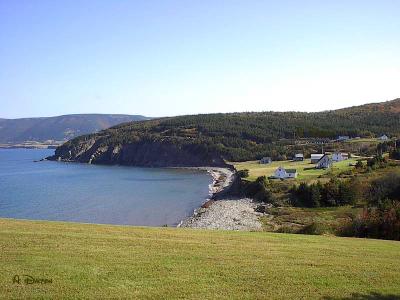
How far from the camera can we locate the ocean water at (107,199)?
5311 centimetres

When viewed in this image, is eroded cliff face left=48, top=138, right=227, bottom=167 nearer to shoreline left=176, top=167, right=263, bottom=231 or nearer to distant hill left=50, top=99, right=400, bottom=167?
distant hill left=50, top=99, right=400, bottom=167

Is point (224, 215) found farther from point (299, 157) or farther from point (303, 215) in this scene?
point (299, 157)

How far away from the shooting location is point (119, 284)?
1148 cm

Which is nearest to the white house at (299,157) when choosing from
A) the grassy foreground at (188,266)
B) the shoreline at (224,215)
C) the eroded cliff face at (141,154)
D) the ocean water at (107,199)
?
the ocean water at (107,199)

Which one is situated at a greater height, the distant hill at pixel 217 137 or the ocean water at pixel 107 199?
the distant hill at pixel 217 137

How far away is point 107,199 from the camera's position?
69250 mm

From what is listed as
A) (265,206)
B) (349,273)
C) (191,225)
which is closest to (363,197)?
(265,206)

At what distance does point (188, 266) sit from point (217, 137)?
12969 cm

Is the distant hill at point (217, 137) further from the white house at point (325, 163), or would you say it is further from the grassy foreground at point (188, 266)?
the grassy foreground at point (188, 266)

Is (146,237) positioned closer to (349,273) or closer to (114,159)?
(349,273)

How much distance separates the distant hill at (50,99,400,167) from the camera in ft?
431

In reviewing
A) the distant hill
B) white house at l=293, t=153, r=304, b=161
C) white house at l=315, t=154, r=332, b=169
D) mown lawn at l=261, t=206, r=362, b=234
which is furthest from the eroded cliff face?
mown lawn at l=261, t=206, r=362, b=234

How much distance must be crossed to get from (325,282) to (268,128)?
140321 millimetres

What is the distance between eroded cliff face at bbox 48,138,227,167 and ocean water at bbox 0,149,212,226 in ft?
102
